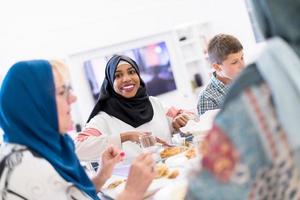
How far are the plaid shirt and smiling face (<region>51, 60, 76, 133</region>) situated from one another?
1029mm

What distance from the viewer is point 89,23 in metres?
4.79

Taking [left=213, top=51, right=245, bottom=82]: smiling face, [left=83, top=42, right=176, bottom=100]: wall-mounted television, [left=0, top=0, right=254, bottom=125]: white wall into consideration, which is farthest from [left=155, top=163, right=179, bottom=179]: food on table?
[left=83, top=42, right=176, bottom=100]: wall-mounted television

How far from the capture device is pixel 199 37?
16.6ft

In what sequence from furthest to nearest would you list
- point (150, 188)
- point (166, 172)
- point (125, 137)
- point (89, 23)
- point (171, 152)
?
point (89, 23)
point (125, 137)
point (171, 152)
point (166, 172)
point (150, 188)

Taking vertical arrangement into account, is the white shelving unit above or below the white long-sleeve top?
above

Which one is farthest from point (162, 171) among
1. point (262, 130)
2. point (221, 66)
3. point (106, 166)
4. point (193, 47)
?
point (193, 47)

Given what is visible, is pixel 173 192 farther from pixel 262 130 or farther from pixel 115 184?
pixel 262 130

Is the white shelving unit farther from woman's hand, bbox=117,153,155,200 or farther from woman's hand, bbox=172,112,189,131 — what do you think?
woman's hand, bbox=117,153,155,200

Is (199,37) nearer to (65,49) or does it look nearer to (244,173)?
(65,49)

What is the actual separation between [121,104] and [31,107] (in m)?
0.96

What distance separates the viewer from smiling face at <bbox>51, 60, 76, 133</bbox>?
3.37 ft

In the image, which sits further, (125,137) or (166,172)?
(125,137)

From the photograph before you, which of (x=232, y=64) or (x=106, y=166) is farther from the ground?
(x=232, y=64)

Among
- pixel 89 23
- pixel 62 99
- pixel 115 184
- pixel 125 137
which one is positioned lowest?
pixel 115 184
